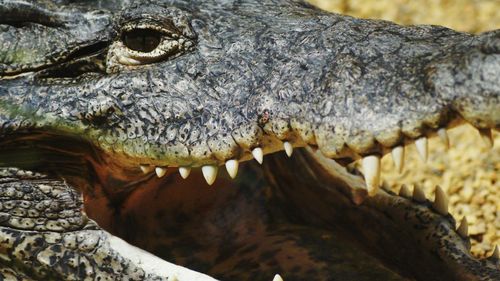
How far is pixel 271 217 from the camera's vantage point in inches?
163

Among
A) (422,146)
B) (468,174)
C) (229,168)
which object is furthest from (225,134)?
(468,174)

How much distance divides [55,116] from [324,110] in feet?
3.57

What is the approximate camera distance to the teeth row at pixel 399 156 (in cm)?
279

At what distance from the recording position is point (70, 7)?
366cm

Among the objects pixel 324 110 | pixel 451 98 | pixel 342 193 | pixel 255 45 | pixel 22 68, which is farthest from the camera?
pixel 342 193

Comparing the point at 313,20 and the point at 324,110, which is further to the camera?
the point at 313,20

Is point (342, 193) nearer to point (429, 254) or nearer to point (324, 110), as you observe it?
point (429, 254)

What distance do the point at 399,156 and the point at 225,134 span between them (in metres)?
0.64

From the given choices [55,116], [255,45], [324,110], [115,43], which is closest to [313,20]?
[255,45]

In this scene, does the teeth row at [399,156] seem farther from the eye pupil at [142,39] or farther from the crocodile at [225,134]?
the eye pupil at [142,39]

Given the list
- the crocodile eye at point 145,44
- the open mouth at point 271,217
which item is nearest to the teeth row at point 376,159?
the open mouth at point 271,217

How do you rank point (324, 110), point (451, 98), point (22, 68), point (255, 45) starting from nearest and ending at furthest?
point (451, 98), point (324, 110), point (255, 45), point (22, 68)

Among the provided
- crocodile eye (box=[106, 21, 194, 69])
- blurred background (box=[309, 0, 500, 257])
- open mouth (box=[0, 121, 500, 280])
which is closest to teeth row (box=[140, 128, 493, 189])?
open mouth (box=[0, 121, 500, 280])

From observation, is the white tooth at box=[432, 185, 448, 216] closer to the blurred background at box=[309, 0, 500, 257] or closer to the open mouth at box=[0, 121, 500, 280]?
the open mouth at box=[0, 121, 500, 280]
